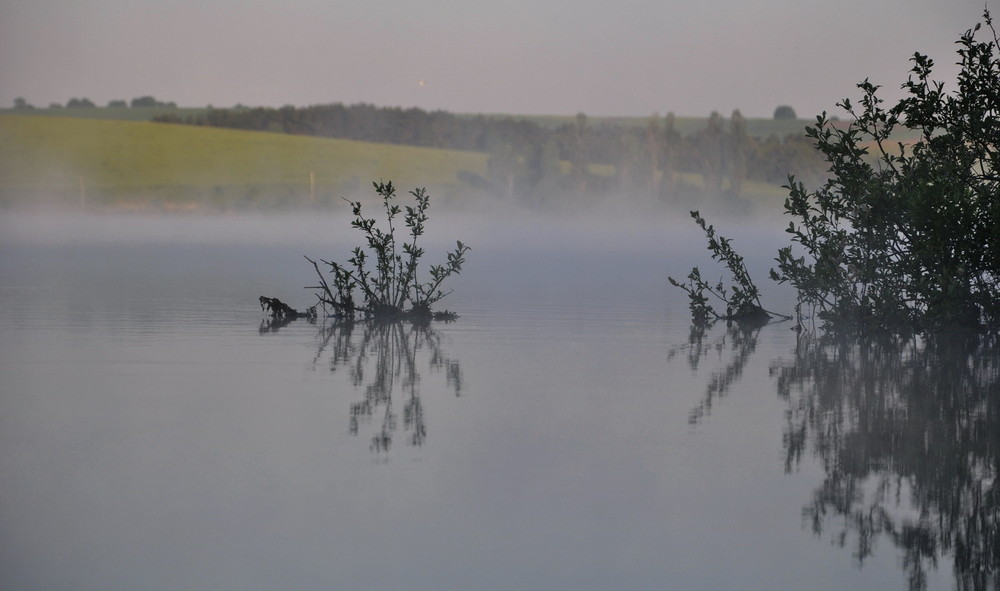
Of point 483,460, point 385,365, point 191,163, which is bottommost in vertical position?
point 483,460

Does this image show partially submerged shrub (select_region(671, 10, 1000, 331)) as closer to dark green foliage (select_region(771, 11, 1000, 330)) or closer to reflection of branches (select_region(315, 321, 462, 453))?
dark green foliage (select_region(771, 11, 1000, 330))

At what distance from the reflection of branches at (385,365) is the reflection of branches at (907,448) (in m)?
2.24

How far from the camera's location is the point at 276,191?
94.0m

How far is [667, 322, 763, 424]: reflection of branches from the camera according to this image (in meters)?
9.33

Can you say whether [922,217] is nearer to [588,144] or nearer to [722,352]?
[722,352]

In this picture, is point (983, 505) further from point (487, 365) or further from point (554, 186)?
point (554, 186)

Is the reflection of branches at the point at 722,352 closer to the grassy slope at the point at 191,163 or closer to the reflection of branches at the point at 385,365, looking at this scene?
the reflection of branches at the point at 385,365

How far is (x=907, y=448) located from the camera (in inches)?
297


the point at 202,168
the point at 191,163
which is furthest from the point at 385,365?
the point at 191,163

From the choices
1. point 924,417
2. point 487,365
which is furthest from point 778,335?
point 924,417

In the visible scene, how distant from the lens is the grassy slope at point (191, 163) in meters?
91.0

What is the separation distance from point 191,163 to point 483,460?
92.6 m

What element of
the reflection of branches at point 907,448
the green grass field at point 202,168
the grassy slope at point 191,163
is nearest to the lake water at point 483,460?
the reflection of branches at point 907,448

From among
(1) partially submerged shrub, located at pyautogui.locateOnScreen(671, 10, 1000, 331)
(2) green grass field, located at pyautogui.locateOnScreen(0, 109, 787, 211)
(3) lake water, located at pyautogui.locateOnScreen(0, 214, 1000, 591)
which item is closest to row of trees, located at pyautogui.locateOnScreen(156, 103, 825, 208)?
(2) green grass field, located at pyautogui.locateOnScreen(0, 109, 787, 211)
